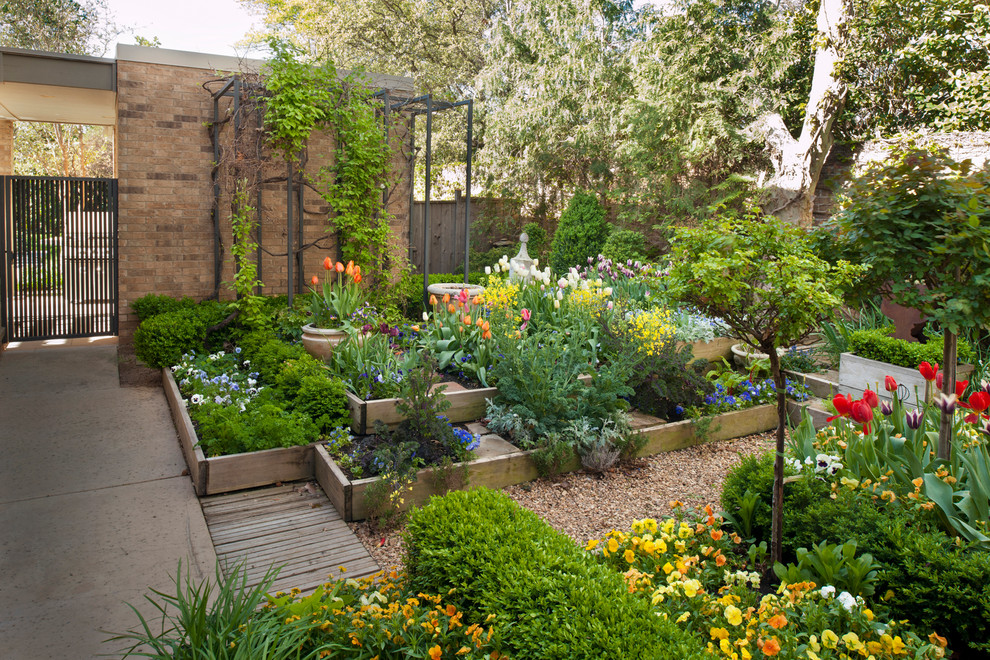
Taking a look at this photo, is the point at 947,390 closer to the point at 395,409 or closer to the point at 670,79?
the point at 395,409

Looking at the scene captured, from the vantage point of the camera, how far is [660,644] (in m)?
1.92

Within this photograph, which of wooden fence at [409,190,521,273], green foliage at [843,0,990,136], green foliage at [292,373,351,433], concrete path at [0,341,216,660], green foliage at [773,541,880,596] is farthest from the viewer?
wooden fence at [409,190,521,273]

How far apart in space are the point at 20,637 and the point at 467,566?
1883 millimetres

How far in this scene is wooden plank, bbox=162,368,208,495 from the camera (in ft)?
13.7

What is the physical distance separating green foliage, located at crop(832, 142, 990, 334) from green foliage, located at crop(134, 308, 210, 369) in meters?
5.78

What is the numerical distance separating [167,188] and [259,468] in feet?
13.5

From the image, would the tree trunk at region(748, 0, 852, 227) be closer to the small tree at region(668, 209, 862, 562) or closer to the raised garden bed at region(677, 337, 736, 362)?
the raised garden bed at region(677, 337, 736, 362)

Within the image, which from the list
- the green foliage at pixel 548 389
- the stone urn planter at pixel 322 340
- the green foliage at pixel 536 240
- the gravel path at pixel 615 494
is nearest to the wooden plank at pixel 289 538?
the gravel path at pixel 615 494

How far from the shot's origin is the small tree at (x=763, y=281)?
2.74 metres

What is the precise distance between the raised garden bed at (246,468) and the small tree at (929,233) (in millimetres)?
3476

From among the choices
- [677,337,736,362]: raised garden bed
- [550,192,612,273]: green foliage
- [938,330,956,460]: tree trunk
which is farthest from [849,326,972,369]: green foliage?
Result: [550,192,612,273]: green foliage

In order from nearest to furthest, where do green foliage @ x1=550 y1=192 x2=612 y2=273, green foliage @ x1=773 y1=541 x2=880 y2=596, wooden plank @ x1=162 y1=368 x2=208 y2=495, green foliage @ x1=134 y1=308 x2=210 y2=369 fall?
green foliage @ x1=773 y1=541 x2=880 y2=596 → wooden plank @ x1=162 y1=368 x2=208 y2=495 → green foliage @ x1=134 y1=308 x2=210 y2=369 → green foliage @ x1=550 y1=192 x2=612 y2=273

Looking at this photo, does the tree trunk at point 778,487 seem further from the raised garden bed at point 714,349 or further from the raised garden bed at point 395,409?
the raised garden bed at point 714,349

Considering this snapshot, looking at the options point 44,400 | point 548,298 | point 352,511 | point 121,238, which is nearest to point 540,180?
point 548,298
